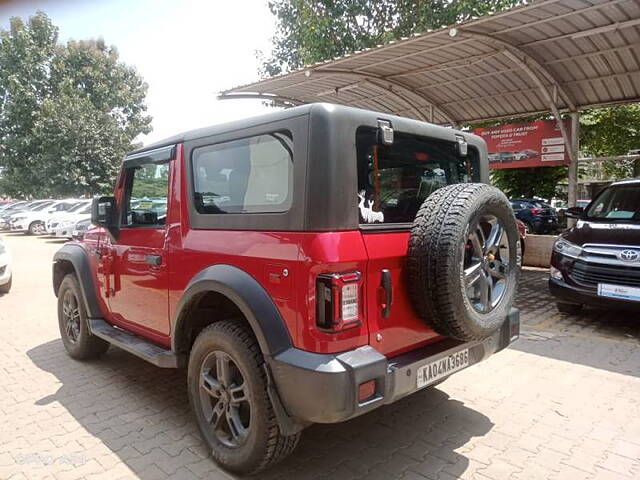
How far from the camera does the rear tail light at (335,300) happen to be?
2.26 m

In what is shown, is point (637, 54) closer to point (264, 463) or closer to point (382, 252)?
point (382, 252)

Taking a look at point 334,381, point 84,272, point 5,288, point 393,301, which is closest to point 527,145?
point 393,301

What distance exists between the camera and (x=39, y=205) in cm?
2306

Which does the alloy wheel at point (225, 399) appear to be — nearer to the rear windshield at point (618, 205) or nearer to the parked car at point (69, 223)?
the rear windshield at point (618, 205)

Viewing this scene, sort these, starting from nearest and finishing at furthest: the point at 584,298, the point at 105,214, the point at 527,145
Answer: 1. the point at 105,214
2. the point at 584,298
3. the point at 527,145

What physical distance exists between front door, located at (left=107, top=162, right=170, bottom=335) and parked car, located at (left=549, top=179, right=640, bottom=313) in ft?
15.3

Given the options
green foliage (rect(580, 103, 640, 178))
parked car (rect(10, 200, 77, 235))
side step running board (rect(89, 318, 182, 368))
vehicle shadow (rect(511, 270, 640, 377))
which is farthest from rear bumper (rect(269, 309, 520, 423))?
parked car (rect(10, 200, 77, 235))

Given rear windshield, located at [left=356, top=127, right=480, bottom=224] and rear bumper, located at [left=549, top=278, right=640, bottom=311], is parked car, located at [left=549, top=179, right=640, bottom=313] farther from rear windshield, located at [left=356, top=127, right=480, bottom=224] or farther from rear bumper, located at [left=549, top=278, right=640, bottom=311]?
rear windshield, located at [left=356, top=127, right=480, bottom=224]

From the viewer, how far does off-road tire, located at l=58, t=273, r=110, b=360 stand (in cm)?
440

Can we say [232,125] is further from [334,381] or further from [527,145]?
[527,145]

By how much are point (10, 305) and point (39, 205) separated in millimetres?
18471

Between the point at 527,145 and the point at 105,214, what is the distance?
828 centimetres

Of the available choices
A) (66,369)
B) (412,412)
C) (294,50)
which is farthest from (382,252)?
(294,50)

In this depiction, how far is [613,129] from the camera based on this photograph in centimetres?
1745
